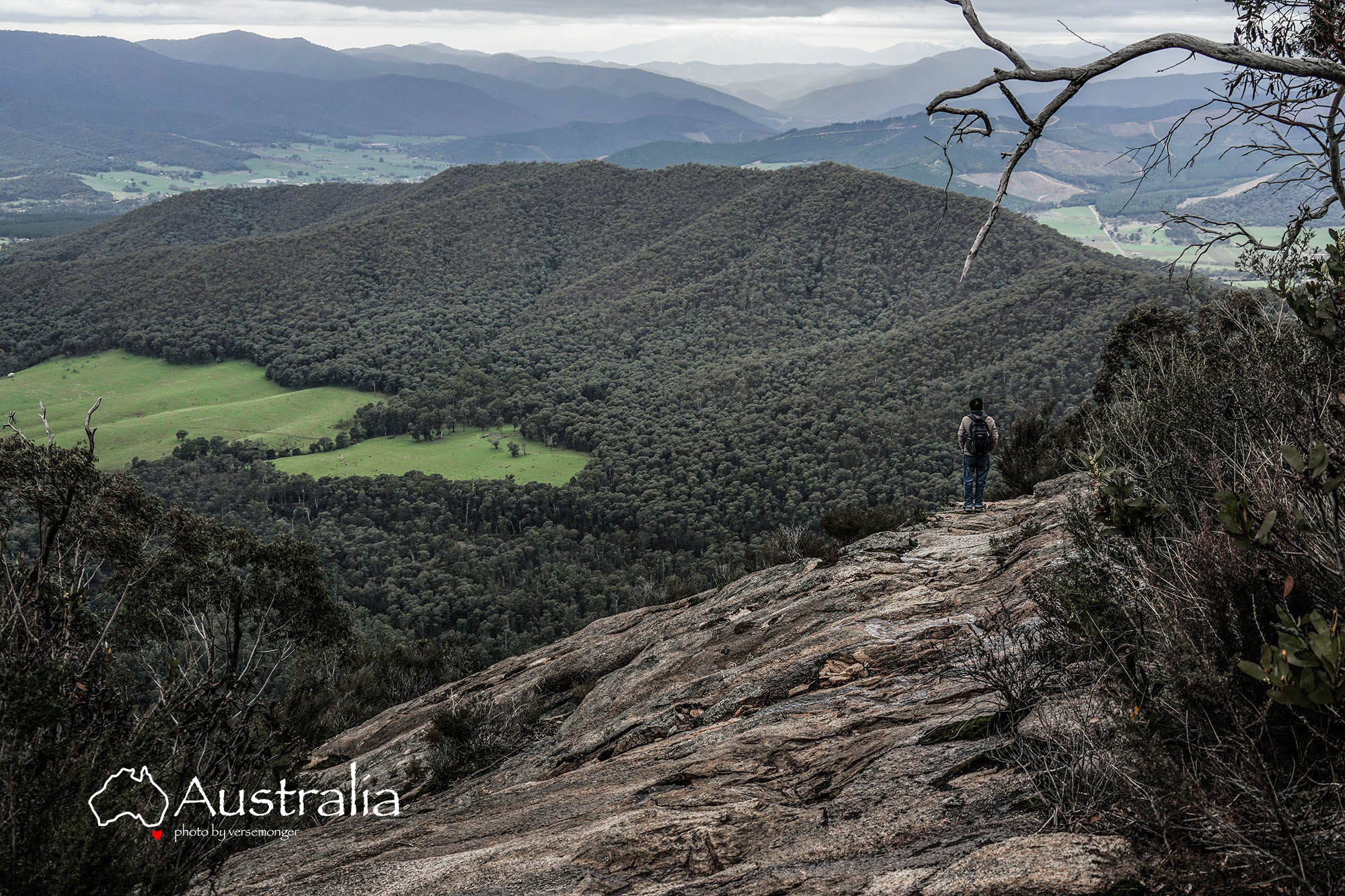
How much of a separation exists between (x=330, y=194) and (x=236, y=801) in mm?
184732

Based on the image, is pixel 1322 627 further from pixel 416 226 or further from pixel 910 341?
pixel 416 226

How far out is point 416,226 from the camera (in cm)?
12162

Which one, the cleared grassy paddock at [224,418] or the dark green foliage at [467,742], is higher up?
the dark green foliage at [467,742]

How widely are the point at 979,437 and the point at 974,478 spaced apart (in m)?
1.29

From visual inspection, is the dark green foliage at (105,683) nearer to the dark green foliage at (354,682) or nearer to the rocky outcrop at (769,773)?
the rocky outcrop at (769,773)

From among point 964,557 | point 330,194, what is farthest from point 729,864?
point 330,194

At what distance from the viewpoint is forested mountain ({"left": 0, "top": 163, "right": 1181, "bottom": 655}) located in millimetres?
50344

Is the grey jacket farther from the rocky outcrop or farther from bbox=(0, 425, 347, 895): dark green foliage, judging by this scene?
bbox=(0, 425, 347, 895): dark green foliage

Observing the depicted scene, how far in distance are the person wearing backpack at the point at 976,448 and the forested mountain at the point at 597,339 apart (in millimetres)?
11651

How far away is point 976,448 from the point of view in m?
14.1

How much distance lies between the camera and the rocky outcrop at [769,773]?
176 inches

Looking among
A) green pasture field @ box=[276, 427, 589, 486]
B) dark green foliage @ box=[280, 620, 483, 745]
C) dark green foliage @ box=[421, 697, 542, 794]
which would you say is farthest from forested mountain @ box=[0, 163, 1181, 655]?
dark green foliage @ box=[421, 697, 542, 794]

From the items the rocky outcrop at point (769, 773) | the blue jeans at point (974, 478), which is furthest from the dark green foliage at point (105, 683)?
the blue jeans at point (974, 478)

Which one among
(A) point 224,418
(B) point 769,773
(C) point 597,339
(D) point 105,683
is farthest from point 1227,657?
(C) point 597,339
